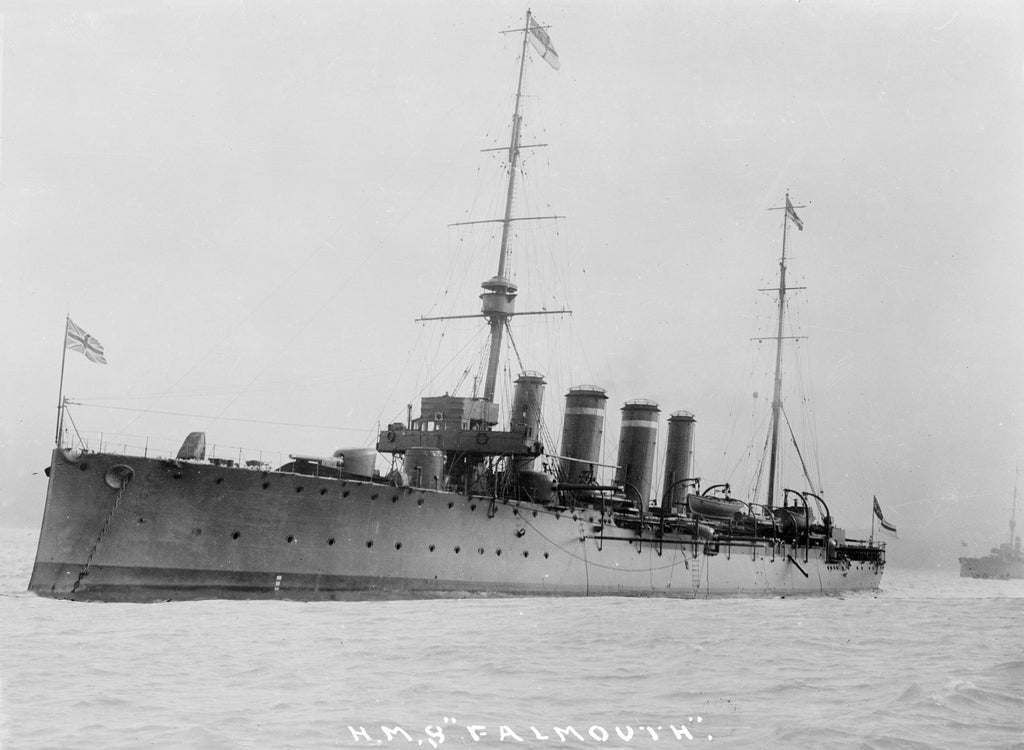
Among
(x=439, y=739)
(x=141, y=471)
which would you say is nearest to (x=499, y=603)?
(x=141, y=471)

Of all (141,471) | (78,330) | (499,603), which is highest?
(78,330)

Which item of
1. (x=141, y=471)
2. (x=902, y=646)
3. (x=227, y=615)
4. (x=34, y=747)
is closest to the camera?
(x=34, y=747)

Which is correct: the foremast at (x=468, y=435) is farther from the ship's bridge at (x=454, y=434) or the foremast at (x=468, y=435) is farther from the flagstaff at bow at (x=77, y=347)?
the flagstaff at bow at (x=77, y=347)

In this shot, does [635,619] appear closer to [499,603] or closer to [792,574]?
[499,603]

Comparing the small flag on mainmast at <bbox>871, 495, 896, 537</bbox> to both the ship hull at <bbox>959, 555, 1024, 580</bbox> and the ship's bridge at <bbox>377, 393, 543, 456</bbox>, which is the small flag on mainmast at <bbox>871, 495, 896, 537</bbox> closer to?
the ship's bridge at <bbox>377, 393, 543, 456</bbox>

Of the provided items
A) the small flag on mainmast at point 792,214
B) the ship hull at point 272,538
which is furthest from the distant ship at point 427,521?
the small flag on mainmast at point 792,214

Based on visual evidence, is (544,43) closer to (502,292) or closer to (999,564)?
(502,292)

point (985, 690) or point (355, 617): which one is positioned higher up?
point (985, 690)
